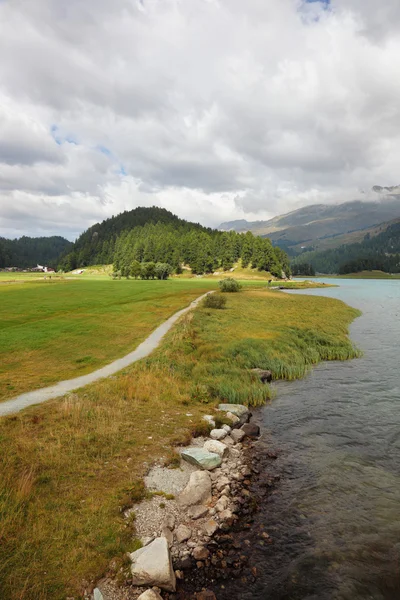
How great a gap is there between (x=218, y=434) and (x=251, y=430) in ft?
7.17

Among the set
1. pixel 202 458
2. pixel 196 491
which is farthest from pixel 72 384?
pixel 196 491

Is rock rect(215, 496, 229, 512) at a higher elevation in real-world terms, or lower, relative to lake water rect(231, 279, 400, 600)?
higher

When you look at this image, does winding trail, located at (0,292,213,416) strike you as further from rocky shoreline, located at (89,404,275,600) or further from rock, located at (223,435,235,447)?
rock, located at (223,435,235,447)

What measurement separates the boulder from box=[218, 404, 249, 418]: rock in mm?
6884

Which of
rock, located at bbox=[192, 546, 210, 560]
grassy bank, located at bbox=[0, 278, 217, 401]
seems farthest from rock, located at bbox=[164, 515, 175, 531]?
grassy bank, located at bbox=[0, 278, 217, 401]

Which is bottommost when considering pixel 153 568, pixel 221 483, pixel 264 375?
pixel 264 375

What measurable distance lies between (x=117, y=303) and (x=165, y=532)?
60638 millimetres

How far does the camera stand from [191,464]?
13.3 m

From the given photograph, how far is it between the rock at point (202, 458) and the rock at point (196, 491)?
0.86 meters

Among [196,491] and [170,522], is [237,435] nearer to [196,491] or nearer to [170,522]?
[196,491]

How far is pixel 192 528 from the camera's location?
32.7ft

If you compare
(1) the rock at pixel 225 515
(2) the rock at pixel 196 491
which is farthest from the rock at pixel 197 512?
(1) the rock at pixel 225 515

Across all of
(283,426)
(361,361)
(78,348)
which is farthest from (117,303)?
(283,426)

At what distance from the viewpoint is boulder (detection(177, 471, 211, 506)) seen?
36.2 ft
